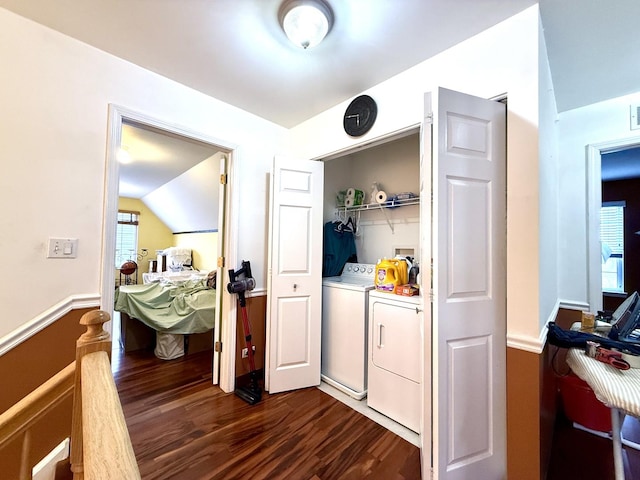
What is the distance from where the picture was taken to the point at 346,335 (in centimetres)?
242

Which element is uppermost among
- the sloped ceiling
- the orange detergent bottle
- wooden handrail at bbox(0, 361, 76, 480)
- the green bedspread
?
the sloped ceiling

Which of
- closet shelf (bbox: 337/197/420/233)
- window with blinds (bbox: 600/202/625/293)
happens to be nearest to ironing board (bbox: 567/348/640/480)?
closet shelf (bbox: 337/197/420/233)

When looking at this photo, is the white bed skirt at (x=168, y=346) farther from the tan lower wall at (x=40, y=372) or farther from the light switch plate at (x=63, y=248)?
the light switch plate at (x=63, y=248)

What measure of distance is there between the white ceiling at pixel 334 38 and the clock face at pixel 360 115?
111 mm

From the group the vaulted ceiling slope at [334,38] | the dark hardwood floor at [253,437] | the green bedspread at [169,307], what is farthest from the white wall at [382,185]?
the green bedspread at [169,307]

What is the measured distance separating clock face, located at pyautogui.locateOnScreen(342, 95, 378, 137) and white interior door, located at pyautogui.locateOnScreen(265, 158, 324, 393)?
1.60 feet

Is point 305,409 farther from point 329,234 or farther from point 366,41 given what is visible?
point 366,41

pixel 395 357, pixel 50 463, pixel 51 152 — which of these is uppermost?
pixel 51 152

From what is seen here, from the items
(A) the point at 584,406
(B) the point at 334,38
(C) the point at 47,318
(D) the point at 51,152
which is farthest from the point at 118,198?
(A) the point at 584,406

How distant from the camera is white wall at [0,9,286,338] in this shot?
144cm

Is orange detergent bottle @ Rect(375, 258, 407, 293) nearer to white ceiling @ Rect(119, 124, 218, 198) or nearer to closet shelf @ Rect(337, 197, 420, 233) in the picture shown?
closet shelf @ Rect(337, 197, 420, 233)

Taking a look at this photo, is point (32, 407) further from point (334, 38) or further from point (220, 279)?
point (334, 38)

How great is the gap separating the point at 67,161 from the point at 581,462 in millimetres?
3667

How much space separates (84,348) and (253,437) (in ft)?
4.50
